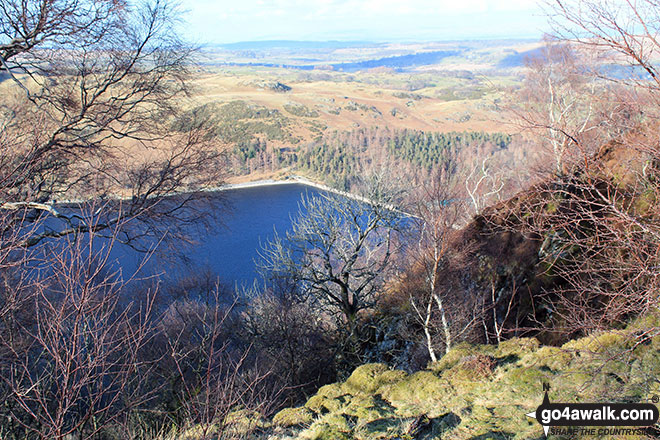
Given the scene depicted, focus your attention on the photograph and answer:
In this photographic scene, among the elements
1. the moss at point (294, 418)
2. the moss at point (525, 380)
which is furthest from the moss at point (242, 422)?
the moss at point (525, 380)

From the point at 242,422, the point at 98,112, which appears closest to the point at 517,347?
the point at 242,422

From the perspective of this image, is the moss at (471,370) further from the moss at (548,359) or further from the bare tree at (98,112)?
the bare tree at (98,112)

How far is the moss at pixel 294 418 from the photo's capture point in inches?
179

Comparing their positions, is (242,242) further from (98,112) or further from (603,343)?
(603,343)

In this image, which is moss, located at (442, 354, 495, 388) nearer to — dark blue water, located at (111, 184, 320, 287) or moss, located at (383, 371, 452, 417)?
moss, located at (383, 371, 452, 417)

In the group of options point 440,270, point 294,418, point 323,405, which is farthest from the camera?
point 440,270

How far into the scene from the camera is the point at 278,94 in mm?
134375

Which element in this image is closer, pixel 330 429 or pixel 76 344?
pixel 76 344

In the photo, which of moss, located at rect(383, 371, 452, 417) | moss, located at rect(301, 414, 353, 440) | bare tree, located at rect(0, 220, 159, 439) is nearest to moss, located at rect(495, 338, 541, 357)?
moss, located at rect(383, 371, 452, 417)

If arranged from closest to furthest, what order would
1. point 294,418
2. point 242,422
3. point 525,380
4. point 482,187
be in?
1. point 242,422
2. point 525,380
3. point 294,418
4. point 482,187

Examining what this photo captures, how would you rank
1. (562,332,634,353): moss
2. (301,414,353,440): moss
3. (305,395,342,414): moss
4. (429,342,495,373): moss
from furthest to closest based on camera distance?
(429,342,495,373): moss → (305,395,342,414): moss → (562,332,634,353): moss → (301,414,353,440): moss

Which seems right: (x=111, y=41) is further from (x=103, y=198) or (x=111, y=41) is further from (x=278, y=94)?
(x=278, y=94)

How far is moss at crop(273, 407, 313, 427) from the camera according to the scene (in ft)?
14.9

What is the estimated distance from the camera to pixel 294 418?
4.63 meters
